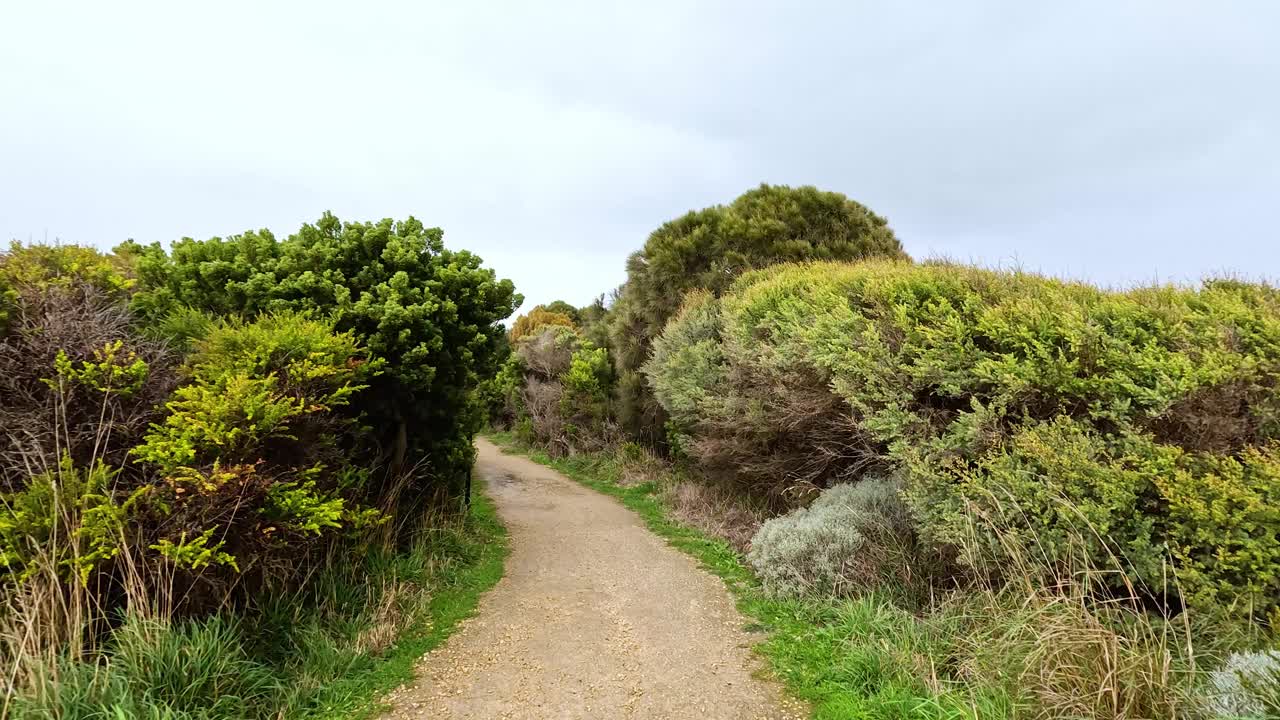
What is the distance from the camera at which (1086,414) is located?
4.22 metres

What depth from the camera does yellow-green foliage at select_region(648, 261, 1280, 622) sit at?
11.7 feet

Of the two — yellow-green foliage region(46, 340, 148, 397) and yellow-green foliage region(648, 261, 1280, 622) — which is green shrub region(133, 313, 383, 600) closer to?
yellow-green foliage region(46, 340, 148, 397)

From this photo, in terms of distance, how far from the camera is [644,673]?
14.3ft

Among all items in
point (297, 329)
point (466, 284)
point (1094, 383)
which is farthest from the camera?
point (466, 284)

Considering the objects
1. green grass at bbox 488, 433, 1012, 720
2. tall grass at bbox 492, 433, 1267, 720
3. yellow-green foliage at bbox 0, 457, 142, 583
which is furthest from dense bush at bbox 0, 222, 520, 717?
tall grass at bbox 492, 433, 1267, 720

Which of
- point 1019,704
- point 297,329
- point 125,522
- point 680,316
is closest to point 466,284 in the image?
point 297,329

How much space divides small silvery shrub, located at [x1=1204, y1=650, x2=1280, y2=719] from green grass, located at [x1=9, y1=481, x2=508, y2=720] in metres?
4.52

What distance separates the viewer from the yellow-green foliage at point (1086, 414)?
3553mm

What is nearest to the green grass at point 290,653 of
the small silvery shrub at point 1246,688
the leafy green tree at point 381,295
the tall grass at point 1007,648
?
the leafy green tree at point 381,295

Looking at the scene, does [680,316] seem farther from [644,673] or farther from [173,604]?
[173,604]

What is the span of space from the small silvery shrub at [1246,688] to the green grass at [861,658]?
0.85m

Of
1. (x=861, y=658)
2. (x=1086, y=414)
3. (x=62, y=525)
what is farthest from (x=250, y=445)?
(x=1086, y=414)

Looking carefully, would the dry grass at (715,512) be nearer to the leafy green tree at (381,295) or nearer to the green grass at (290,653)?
the green grass at (290,653)

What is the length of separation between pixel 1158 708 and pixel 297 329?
570 cm
